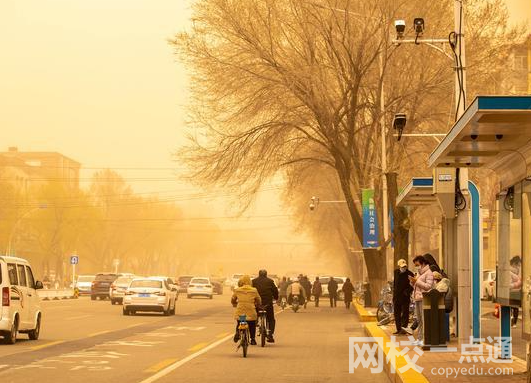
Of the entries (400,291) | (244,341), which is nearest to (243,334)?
(244,341)

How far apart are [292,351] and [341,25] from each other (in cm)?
2443

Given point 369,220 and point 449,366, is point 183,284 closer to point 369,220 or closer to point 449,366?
point 369,220

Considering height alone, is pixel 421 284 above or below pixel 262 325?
above

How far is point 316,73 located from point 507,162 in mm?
28837

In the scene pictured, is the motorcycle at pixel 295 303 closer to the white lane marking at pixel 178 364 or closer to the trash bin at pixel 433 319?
the white lane marking at pixel 178 364

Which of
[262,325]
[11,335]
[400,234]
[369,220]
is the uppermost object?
[369,220]

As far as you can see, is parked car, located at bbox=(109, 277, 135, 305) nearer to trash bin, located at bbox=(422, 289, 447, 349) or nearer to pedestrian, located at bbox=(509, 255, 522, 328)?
trash bin, located at bbox=(422, 289, 447, 349)

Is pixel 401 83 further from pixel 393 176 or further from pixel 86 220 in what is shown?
pixel 86 220

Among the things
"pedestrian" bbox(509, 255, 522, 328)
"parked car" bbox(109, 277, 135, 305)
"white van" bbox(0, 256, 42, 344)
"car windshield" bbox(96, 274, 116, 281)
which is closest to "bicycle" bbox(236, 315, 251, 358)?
"white van" bbox(0, 256, 42, 344)

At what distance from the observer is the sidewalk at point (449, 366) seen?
572 inches

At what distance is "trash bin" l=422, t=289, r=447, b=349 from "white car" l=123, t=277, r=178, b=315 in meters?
24.2

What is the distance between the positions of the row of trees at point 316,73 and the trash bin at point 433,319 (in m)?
23.3

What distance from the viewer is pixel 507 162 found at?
53.4 feet

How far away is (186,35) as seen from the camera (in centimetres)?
4634
